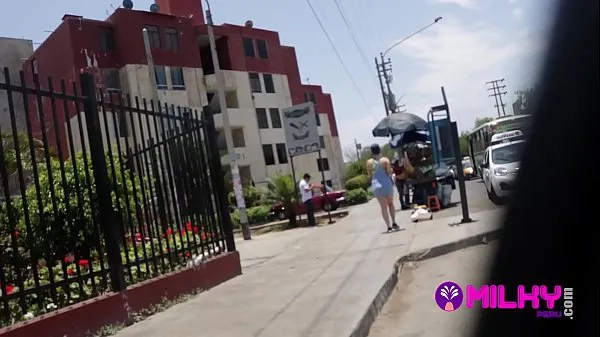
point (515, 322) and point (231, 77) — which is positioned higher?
point (231, 77)

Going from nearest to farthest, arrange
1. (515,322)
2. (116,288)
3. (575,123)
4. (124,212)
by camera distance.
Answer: (515,322), (116,288), (575,123), (124,212)

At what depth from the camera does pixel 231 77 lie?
132ft

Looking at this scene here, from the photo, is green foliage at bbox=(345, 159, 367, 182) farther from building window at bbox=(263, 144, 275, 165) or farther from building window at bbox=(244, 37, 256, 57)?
building window at bbox=(244, 37, 256, 57)

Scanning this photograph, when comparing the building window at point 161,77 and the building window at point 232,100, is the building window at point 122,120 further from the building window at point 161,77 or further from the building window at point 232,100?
the building window at point 232,100

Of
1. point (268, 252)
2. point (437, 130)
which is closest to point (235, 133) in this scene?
point (437, 130)

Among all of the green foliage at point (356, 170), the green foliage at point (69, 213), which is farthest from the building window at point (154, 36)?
the green foliage at point (69, 213)

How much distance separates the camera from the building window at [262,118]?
42.5 m

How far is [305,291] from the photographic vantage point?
6.42 meters

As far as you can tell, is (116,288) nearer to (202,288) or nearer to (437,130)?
(202,288)

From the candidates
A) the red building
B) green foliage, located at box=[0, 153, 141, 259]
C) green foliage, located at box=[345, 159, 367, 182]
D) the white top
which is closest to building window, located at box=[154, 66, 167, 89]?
the red building

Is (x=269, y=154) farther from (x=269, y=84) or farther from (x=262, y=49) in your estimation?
(x=262, y=49)

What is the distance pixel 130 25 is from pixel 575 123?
30222mm

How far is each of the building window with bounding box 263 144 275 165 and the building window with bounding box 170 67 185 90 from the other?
8307mm

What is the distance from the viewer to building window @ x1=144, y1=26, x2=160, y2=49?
34031mm
